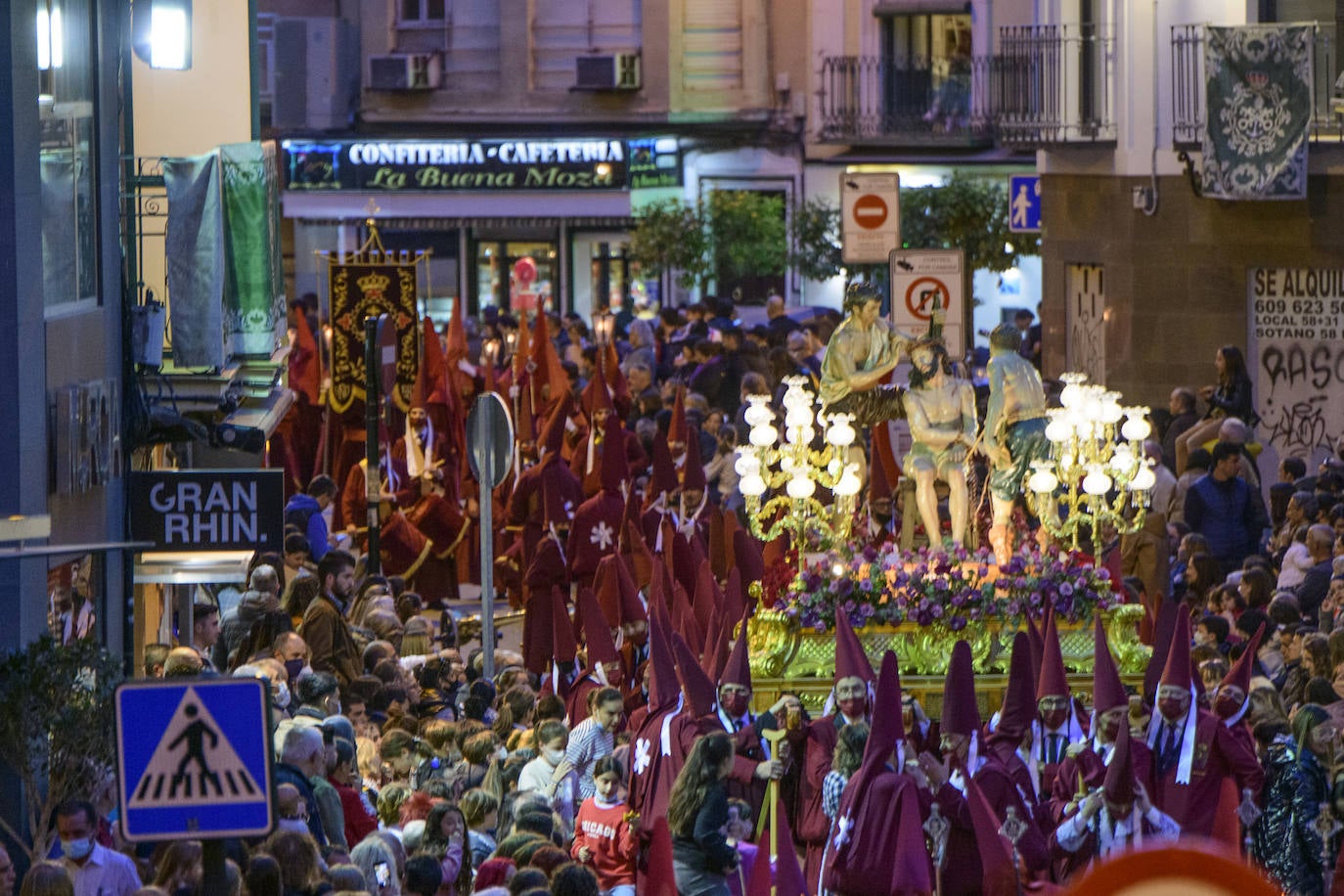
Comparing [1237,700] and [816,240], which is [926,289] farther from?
[816,240]

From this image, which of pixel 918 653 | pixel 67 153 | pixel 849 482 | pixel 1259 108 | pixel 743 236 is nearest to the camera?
pixel 67 153

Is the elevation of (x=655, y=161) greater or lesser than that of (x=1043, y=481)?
greater

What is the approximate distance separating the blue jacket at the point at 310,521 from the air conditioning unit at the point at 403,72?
2454 centimetres

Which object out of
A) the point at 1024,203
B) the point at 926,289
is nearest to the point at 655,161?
the point at 1024,203

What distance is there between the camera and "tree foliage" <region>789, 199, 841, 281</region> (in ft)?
121

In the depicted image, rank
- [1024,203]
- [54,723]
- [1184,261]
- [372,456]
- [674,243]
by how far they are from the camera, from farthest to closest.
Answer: [674,243]
[1024,203]
[1184,261]
[372,456]
[54,723]

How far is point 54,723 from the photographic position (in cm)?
967

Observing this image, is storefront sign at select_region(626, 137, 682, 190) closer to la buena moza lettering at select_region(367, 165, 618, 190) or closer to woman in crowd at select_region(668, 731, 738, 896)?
la buena moza lettering at select_region(367, 165, 618, 190)

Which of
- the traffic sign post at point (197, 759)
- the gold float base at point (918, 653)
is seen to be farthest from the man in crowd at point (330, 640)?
the traffic sign post at point (197, 759)

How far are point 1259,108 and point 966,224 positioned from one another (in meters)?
11.2

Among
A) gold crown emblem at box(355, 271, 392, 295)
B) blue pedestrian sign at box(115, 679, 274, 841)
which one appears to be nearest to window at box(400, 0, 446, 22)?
gold crown emblem at box(355, 271, 392, 295)

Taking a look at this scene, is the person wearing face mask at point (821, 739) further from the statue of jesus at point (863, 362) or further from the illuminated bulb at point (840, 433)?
the statue of jesus at point (863, 362)

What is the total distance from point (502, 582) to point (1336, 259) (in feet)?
25.8

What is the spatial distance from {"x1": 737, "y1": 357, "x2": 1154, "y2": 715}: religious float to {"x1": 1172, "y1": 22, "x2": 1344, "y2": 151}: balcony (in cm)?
901
